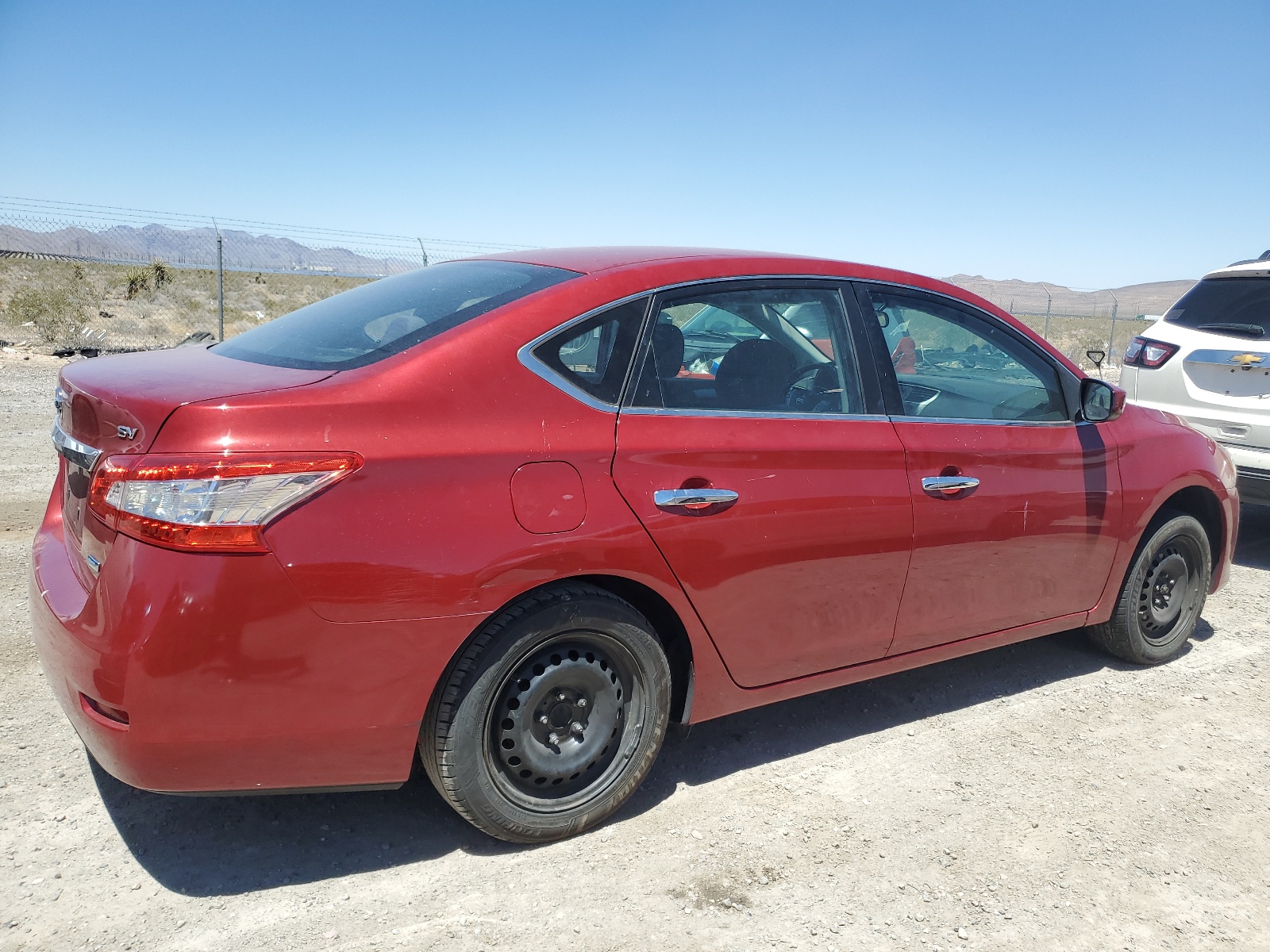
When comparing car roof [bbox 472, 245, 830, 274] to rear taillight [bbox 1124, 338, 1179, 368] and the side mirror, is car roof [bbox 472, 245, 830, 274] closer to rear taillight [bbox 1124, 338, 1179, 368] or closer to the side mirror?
the side mirror

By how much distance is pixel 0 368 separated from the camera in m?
12.8

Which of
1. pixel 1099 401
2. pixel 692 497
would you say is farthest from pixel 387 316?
pixel 1099 401

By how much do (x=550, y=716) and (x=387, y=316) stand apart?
128cm

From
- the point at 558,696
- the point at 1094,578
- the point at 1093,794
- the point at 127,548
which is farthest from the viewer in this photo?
the point at 1094,578

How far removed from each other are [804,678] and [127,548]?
2056 mm

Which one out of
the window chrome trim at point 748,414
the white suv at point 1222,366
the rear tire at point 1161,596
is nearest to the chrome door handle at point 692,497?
the window chrome trim at point 748,414

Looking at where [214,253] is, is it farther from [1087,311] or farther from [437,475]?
[1087,311]

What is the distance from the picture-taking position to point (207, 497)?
2170 mm

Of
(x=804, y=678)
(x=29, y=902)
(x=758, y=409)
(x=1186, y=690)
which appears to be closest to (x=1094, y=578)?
(x=1186, y=690)

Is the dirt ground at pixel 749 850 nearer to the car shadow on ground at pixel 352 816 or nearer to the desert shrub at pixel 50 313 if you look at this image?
the car shadow on ground at pixel 352 816

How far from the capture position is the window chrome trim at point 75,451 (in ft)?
7.88

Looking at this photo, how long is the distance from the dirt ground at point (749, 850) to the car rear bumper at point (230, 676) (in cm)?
38

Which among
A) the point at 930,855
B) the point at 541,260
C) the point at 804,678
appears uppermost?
the point at 541,260

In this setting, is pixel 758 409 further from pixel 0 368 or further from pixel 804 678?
pixel 0 368
